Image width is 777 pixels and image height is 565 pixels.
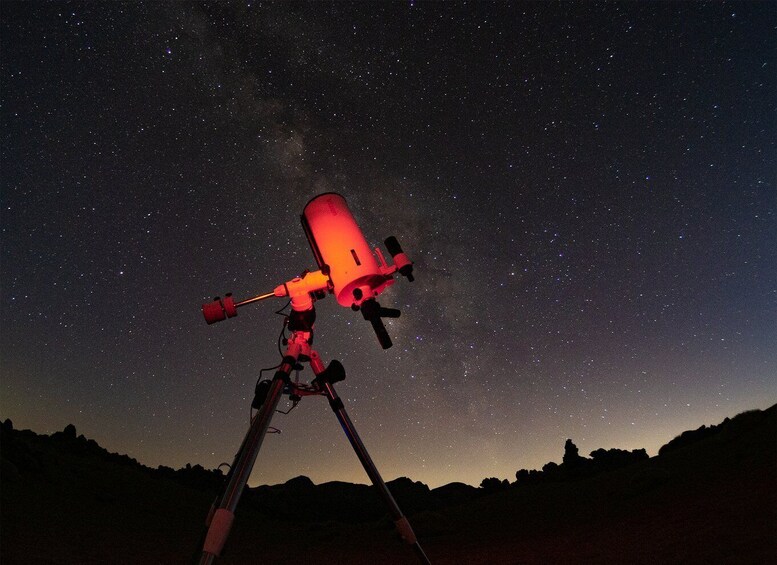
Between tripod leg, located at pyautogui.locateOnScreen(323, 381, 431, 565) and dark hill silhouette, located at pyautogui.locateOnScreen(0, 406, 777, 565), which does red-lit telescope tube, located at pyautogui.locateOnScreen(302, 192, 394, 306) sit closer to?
tripod leg, located at pyautogui.locateOnScreen(323, 381, 431, 565)

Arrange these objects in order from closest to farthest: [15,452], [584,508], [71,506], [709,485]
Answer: [709,485], [584,508], [71,506], [15,452]

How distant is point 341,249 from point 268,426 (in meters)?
1.25

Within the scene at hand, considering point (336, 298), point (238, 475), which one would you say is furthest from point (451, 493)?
point (238, 475)

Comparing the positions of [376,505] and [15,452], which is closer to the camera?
[15,452]

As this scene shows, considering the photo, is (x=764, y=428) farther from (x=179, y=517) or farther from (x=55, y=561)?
(x=179, y=517)

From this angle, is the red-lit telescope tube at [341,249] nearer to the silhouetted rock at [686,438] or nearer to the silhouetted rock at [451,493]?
the silhouetted rock at [686,438]

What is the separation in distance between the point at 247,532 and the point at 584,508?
26.0 feet

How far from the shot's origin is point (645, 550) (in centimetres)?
413

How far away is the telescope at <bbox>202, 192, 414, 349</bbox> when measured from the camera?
287 centimetres

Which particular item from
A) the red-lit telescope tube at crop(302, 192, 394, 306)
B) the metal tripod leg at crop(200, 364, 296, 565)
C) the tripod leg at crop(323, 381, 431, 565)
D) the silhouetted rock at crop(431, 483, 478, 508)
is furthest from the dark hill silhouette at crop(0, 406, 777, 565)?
the silhouetted rock at crop(431, 483, 478, 508)

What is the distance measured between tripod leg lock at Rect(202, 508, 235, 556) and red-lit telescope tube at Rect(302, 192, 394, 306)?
55.9 inches

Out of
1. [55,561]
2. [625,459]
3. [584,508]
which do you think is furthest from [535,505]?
[55,561]

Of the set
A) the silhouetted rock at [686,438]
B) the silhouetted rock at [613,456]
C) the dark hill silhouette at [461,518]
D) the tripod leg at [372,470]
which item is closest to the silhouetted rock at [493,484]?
the dark hill silhouette at [461,518]

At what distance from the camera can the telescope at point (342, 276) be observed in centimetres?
287
